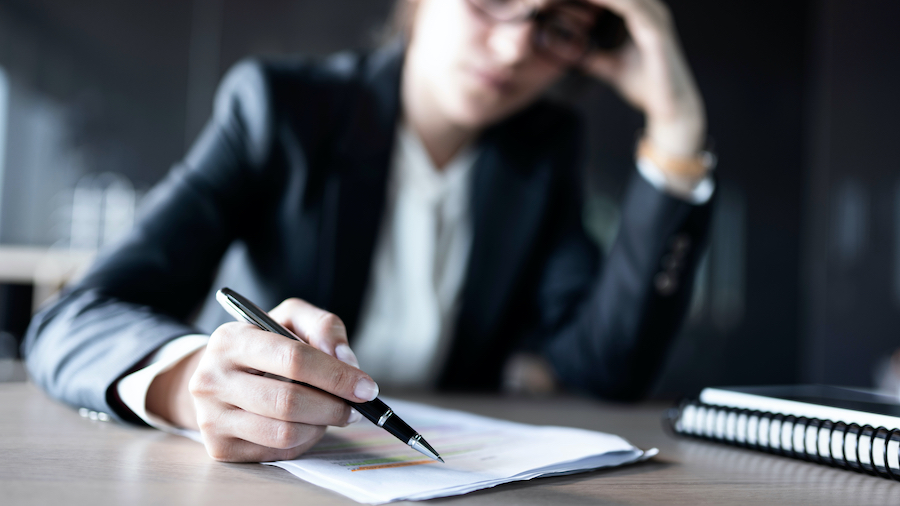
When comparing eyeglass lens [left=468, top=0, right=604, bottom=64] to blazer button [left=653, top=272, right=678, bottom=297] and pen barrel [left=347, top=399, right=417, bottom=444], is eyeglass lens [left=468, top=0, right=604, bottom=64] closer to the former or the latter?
blazer button [left=653, top=272, right=678, bottom=297]

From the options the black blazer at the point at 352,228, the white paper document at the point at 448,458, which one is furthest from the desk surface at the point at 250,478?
the black blazer at the point at 352,228

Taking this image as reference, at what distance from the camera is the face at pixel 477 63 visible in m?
0.95

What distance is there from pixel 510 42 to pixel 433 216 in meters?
0.35

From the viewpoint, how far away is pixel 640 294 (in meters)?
0.99

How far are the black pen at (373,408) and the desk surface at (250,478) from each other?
2.4 inches

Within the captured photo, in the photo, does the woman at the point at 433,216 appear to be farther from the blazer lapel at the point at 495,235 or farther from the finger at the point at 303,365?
the finger at the point at 303,365

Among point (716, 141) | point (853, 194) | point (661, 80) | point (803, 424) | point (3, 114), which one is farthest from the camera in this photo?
point (3, 114)

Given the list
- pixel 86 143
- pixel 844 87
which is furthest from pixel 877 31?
pixel 86 143

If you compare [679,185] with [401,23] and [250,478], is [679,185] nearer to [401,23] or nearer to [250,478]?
[401,23]

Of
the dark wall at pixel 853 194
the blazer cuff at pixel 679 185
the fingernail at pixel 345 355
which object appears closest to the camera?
the fingernail at pixel 345 355

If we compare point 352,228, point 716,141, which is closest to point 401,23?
point 352,228

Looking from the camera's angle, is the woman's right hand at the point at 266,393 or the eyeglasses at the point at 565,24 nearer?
the woman's right hand at the point at 266,393

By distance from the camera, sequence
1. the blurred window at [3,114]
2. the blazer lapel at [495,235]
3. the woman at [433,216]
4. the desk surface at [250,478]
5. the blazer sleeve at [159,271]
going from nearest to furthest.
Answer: the desk surface at [250,478], the blazer sleeve at [159,271], the woman at [433,216], the blazer lapel at [495,235], the blurred window at [3,114]

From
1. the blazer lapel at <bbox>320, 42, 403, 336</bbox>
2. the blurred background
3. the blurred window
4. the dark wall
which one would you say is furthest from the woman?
the blurred window
